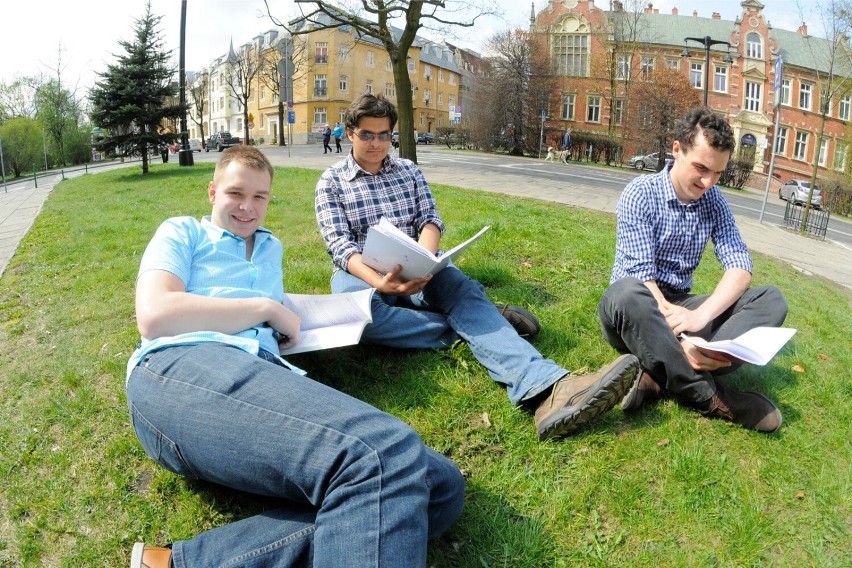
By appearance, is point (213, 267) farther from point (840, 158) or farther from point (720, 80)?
point (720, 80)

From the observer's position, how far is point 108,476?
2447 millimetres

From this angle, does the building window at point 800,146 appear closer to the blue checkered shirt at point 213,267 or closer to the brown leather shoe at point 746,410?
the brown leather shoe at point 746,410

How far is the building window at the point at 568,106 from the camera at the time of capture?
164 feet

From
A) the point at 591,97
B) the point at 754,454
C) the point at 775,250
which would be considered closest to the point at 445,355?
the point at 754,454

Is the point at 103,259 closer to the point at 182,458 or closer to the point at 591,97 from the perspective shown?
the point at 182,458

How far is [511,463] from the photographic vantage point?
2.58m

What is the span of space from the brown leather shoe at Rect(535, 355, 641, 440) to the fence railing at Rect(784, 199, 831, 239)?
1611 cm

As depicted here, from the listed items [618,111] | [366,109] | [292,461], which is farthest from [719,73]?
[292,461]

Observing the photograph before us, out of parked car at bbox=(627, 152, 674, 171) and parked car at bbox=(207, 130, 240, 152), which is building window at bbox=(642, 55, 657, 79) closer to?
parked car at bbox=(627, 152, 674, 171)

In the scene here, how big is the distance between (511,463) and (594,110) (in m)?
52.3

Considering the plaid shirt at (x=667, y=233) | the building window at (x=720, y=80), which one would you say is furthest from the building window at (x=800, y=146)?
the plaid shirt at (x=667, y=233)

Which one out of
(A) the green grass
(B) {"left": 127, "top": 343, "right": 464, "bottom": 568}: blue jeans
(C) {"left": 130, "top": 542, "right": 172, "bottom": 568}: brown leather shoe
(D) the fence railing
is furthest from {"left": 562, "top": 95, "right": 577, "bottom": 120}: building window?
(C) {"left": 130, "top": 542, "right": 172, "bottom": 568}: brown leather shoe

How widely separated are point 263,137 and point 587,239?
6383 centimetres

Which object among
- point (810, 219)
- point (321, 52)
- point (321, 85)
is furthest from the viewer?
point (321, 85)
